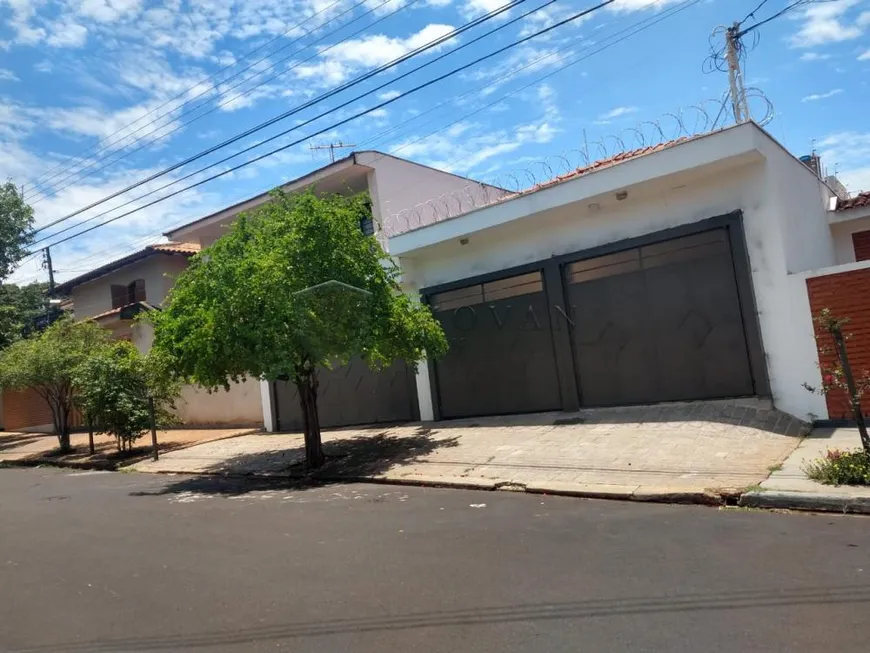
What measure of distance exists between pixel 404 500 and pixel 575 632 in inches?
175

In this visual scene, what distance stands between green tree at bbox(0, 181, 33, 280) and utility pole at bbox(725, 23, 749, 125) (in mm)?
23098

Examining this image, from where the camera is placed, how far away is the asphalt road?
11.8 ft

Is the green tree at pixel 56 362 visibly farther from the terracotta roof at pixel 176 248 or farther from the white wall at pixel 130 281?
the terracotta roof at pixel 176 248

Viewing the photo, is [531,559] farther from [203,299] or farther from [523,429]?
[203,299]

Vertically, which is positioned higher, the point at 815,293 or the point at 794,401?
the point at 815,293

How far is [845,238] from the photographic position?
13023 millimetres

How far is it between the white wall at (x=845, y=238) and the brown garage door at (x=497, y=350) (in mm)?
6196

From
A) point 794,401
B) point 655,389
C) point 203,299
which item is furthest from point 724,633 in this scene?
point 203,299

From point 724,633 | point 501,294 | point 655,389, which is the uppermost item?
point 501,294

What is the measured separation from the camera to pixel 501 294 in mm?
13078

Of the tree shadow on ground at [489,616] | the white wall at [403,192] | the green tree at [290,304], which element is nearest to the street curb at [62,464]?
the green tree at [290,304]

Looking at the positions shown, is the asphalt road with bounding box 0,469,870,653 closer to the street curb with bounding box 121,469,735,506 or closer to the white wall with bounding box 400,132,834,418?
the street curb with bounding box 121,469,735,506

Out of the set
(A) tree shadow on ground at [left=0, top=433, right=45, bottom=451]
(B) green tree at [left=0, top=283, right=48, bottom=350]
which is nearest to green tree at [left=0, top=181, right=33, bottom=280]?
(B) green tree at [left=0, top=283, right=48, bottom=350]

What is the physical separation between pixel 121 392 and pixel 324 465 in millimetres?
6625
